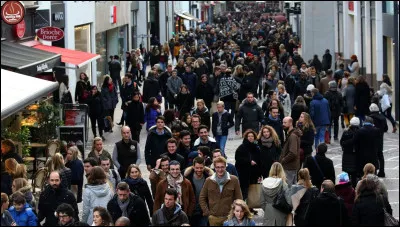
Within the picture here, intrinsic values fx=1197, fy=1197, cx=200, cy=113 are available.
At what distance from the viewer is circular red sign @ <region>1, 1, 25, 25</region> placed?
1027 inches

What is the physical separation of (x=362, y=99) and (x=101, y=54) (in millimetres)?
19403

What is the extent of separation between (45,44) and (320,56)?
80.2 feet

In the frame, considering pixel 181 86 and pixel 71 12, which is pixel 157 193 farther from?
pixel 71 12

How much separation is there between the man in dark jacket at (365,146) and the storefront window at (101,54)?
78.1 ft

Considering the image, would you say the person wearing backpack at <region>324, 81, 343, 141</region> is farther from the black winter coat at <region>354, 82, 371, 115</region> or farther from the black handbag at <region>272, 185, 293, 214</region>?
the black handbag at <region>272, 185, 293, 214</region>

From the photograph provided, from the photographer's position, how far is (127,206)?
542 inches

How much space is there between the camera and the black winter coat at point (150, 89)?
30297mm

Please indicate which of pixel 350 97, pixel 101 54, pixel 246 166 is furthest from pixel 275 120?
pixel 101 54

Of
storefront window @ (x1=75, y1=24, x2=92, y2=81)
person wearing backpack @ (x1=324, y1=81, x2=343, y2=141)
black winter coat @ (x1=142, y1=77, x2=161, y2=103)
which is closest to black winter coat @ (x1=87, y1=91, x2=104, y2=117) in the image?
black winter coat @ (x1=142, y1=77, x2=161, y2=103)

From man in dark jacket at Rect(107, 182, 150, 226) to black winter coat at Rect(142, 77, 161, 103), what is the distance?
53.6 ft

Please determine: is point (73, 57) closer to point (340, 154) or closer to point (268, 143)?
point (340, 154)

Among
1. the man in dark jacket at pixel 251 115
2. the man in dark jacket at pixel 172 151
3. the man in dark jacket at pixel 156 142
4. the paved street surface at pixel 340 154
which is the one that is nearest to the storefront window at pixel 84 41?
the paved street surface at pixel 340 154

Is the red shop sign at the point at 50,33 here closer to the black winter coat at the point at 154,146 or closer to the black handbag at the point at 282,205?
the black winter coat at the point at 154,146

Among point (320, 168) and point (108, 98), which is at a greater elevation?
point (108, 98)
